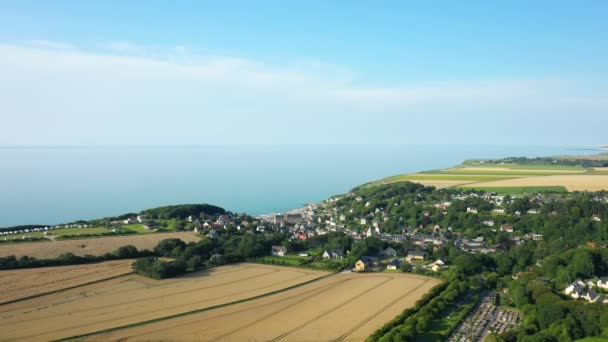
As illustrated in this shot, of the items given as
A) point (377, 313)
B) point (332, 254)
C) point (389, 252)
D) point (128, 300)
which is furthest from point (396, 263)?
point (128, 300)

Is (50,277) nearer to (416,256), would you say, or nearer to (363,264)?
(363,264)

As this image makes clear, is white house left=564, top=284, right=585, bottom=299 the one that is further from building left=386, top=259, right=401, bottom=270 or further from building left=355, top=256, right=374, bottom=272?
building left=355, top=256, right=374, bottom=272

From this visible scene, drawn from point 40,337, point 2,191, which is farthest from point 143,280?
point 2,191

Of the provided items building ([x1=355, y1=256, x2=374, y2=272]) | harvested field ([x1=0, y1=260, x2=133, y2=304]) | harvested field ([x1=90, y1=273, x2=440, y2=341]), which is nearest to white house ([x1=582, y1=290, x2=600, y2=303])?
harvested field ([x1=90, y1=273, x2=440, y2=341])

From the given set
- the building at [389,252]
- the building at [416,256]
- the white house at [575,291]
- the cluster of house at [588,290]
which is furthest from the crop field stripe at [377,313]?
the building at [389,252]

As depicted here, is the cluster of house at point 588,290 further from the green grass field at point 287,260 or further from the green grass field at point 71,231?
the green grass field at point 71,231

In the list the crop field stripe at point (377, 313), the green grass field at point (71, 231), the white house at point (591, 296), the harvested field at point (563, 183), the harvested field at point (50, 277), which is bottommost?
the crop field stripe at point (377, 313)

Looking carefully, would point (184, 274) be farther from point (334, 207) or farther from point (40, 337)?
point (334, 207)
